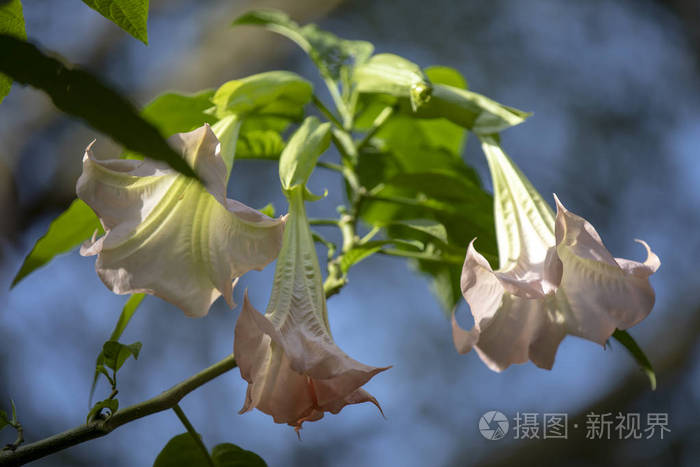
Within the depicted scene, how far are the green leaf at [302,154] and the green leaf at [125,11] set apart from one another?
27 centimetres

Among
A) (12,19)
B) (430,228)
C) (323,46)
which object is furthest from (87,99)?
(323,46)

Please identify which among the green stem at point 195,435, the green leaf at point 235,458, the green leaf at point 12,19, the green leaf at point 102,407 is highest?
the green leaf at point 12,19

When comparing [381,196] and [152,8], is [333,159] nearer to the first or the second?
[152,8]

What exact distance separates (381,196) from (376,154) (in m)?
0.13

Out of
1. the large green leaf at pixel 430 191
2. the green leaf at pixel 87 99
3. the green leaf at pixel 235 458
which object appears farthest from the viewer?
the large green leaf at pixel 430 191

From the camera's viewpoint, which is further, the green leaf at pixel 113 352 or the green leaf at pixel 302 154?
the green leaf at pixel 302 154

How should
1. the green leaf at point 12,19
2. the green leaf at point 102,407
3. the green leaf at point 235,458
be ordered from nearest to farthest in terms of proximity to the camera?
1. the green leaf at point 12,19
2. the green leaf at point 102,407
3. the green leaf at point 235,458

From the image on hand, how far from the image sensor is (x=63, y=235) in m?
0.85

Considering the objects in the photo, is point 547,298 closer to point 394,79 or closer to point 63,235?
point 394,79

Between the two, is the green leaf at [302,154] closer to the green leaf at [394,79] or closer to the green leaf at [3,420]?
the green leaf at [394,79]

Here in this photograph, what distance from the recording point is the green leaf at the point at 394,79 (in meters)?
0.83

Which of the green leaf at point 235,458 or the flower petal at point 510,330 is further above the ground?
the flower petal at point 510,330

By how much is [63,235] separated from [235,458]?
1.11ft

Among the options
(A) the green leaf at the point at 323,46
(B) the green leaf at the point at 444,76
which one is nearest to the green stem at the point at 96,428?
(A) the green leaf at the point at 323,46
